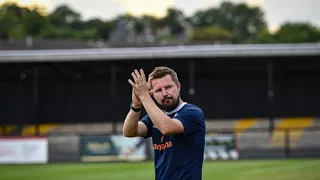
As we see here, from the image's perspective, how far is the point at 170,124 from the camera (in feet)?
20.5

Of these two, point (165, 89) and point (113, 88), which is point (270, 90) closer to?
point (113, 88)

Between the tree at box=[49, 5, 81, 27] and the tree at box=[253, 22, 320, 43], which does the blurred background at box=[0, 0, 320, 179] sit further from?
the tree at box=[49, 5, 81, 27]

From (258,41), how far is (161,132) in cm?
11668

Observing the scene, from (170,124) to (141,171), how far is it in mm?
17258

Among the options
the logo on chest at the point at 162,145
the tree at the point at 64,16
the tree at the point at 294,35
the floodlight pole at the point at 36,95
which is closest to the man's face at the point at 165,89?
the logo on chest at the point at 162,145

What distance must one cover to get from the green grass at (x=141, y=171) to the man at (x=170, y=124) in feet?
43.9

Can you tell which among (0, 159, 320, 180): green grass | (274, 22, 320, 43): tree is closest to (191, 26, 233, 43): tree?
(274, 22, 320, 43): tree

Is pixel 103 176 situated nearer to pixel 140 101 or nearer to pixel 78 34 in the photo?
pixel 140 101

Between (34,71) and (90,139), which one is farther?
(34,71)

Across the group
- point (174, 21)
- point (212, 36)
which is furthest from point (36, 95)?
point (174, 21)

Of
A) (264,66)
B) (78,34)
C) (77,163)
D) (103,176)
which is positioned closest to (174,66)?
(264,66)

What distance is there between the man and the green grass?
43.9ft

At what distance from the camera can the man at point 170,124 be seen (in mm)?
6234

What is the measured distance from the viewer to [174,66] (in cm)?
3734
